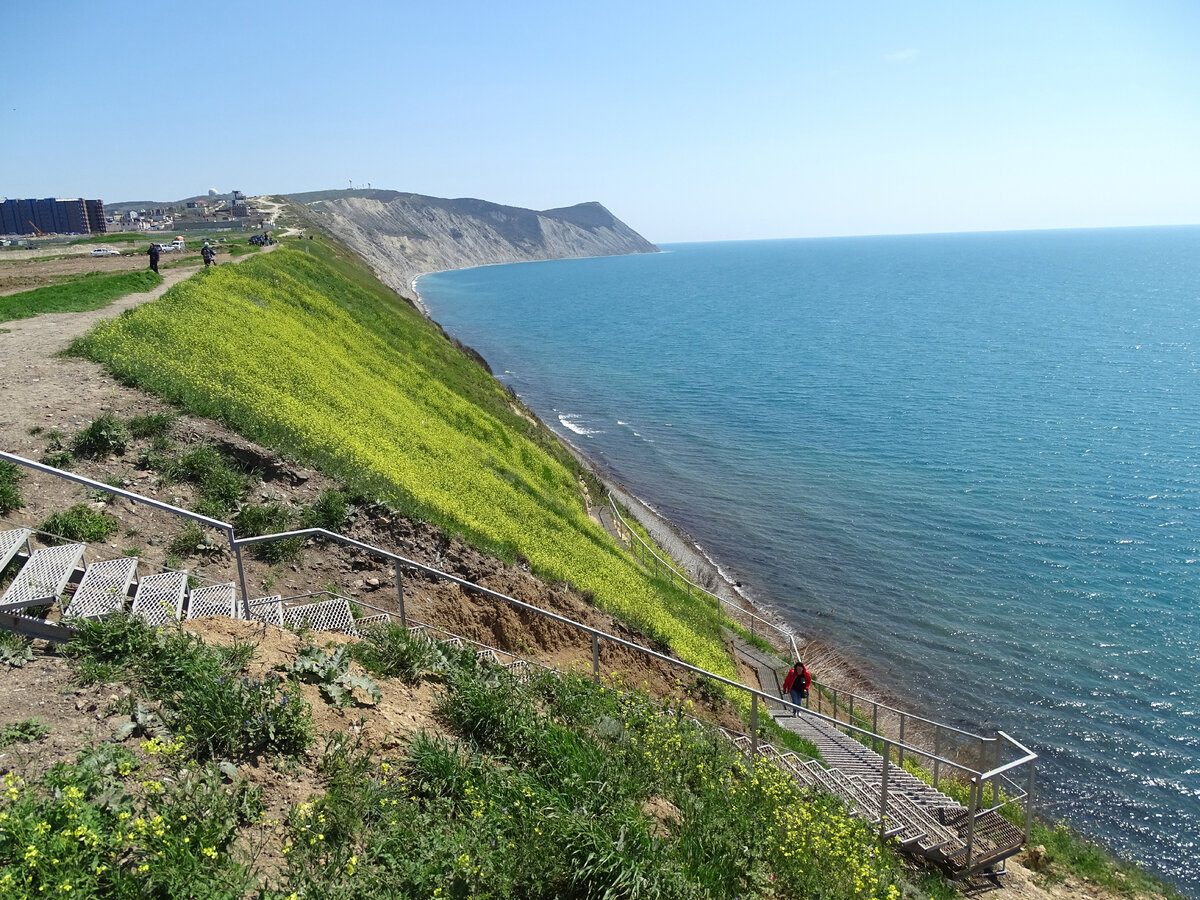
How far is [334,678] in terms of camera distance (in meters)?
8.30

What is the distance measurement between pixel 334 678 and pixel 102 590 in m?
2.78

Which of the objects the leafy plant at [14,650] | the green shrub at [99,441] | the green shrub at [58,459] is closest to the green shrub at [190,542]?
the green shrub at [58,459]

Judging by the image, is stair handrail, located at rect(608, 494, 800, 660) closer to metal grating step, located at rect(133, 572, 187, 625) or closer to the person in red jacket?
the person in red jacket

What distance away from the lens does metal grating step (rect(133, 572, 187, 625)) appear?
830 cm

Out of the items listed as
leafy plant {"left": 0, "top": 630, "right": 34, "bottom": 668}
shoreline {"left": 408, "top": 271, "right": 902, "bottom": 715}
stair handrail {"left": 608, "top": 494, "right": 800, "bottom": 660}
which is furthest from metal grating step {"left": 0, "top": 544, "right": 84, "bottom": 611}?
shoreline {"left": 408, "top": 271, "right": 902, "bottom": 715}

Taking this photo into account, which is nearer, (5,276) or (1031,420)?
(5,276)

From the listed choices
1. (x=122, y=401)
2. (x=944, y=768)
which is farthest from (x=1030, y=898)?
(x=122, y=401)

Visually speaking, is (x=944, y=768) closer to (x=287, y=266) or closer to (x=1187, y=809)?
(x=1187, y=809)

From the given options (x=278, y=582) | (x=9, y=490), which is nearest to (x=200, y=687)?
(x=278, y=582)

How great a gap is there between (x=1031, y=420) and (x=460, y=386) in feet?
128

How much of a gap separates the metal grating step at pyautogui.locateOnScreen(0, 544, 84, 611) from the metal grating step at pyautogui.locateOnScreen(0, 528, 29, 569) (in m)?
0.17

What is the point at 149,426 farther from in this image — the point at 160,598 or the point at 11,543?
the point at 160,598

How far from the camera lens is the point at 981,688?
77.9ft

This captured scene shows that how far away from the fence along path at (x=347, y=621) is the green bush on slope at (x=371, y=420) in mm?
4624
